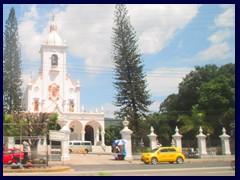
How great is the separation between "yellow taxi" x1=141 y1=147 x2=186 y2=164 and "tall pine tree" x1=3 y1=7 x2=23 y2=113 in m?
20.2

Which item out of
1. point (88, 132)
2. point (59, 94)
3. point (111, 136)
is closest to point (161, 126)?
point (111, 136)

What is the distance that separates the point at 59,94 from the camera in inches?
1807

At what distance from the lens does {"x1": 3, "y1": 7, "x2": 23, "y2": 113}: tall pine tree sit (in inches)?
1463

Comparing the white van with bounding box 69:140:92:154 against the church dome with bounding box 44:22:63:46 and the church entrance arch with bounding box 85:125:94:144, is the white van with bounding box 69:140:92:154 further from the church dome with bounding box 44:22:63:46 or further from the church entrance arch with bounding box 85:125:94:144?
the church dome with bounding box 44:22:63:46

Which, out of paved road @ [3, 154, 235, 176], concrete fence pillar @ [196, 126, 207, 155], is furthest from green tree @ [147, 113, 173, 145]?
paved road @ [3, 154, 235, 176]

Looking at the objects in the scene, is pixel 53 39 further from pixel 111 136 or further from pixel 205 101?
pixel 205 101

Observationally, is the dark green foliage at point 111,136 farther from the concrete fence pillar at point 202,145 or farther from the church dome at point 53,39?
the concrete fence pillar at point 202,145

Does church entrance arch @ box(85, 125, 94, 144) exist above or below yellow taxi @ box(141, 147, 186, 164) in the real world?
above

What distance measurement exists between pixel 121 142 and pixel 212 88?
17470mm

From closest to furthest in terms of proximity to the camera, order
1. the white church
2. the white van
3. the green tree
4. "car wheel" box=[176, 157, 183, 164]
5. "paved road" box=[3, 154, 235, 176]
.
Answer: "paved road" box=[3, 154, 235, 176]
"car wheel" box=[176, 157, 183, 164]
the white van
the green tree
the white church

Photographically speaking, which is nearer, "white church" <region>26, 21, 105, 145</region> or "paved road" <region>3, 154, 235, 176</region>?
"paved road" <region>3, 154, 235, 176</region>

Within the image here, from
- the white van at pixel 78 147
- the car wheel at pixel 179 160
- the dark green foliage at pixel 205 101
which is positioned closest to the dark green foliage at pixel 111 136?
the dark green foliage at pixel 205 101
